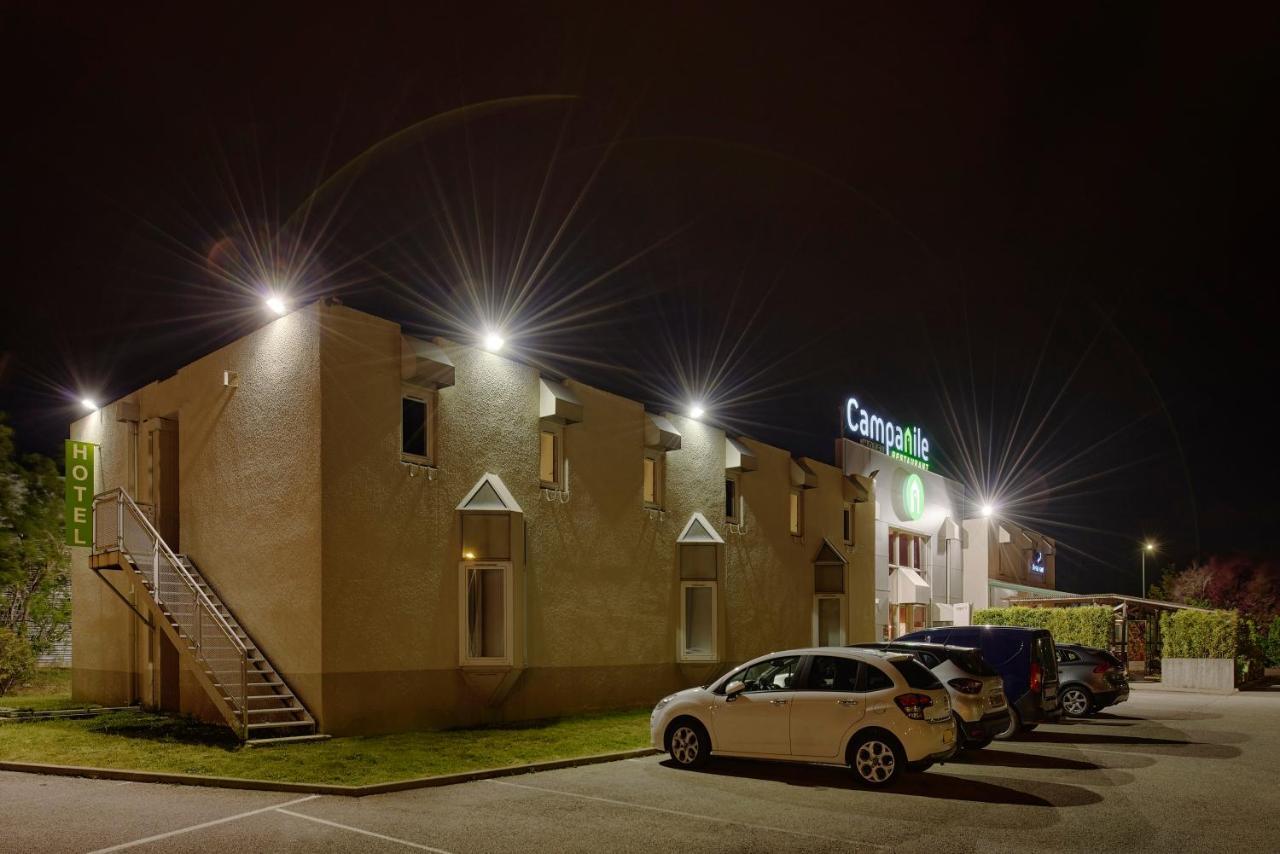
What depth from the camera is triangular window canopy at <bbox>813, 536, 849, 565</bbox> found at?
2789 cm

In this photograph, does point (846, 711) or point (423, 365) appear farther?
point (423, 365)

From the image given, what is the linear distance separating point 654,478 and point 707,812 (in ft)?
41.2

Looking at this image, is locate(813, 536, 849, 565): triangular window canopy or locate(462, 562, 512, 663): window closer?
locate(462, 562, 512, 663): window

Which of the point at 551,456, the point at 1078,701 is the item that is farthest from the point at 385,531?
the point at 1078,701

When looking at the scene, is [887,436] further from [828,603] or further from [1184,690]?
[1184,690]

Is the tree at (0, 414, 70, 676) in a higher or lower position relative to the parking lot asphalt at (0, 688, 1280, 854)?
higher

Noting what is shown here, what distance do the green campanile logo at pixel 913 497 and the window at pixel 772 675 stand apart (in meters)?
24.9

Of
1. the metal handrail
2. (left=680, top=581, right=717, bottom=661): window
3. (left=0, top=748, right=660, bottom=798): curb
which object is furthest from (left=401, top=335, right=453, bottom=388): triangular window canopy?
(left=680, top=581, right=717, bottom=661): window

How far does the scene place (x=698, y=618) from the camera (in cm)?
2250

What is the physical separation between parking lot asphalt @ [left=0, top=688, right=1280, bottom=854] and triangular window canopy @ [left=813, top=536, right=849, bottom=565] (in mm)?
14479

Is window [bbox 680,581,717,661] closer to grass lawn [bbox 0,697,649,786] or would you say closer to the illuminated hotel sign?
grass lawn [bbox 0,697,649,786]

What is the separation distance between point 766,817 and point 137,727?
1099cm

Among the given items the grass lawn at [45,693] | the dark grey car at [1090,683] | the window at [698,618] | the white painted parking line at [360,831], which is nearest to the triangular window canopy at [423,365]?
the white painted parking line at [360,831]

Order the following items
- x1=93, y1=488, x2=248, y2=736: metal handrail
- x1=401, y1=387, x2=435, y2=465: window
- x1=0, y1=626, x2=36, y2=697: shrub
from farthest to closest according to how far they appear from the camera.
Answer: x1=0, y1=626, x2=36, y2=697: shrub, x1=401, y1=387, x2=435, y2=465: window, x1=93, y1=488, x2=248, y2=736: metal handrail
